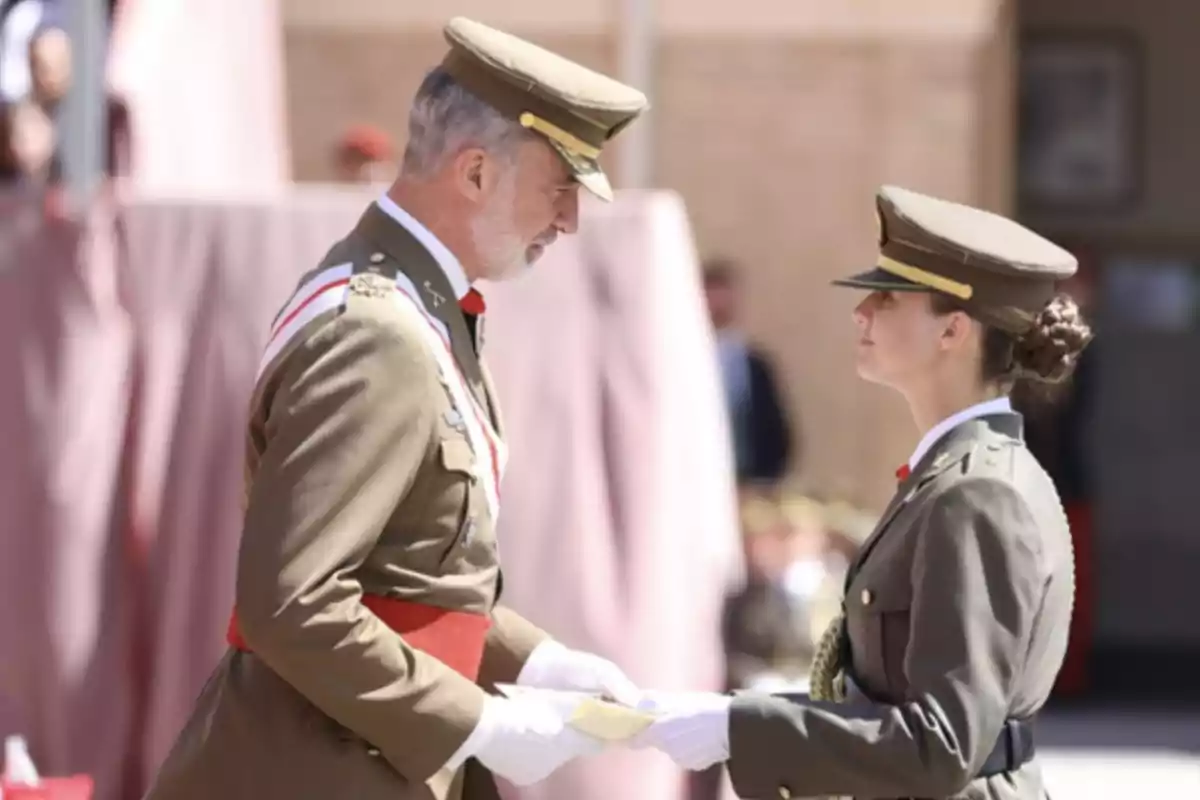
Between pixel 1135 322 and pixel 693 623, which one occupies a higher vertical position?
pixel 693 623

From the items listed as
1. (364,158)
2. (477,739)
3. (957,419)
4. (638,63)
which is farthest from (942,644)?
(638,63)

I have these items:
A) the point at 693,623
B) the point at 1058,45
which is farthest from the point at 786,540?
the point at 1058,45

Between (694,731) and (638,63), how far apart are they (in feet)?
19.0

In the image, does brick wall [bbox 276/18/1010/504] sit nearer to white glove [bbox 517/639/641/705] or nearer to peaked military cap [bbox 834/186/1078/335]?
white glove [bbox 517/639/641/705]

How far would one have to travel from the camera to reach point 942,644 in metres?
2.18

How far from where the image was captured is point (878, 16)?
7910 millimetres

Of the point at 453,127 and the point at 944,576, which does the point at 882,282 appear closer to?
the point at 944,576

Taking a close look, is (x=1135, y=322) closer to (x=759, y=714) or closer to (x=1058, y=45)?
(x=1058, y=45)

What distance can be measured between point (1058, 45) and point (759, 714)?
8016 mm

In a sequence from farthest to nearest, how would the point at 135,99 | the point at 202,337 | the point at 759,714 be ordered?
the point at 135,99 → the point at 202,337 → the point at 759,714

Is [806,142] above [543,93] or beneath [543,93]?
beneath

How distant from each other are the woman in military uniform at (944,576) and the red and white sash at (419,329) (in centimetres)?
36

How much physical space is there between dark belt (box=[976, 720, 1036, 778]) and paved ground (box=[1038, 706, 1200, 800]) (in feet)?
11.8

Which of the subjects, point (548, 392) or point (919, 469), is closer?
point (919, 469)
